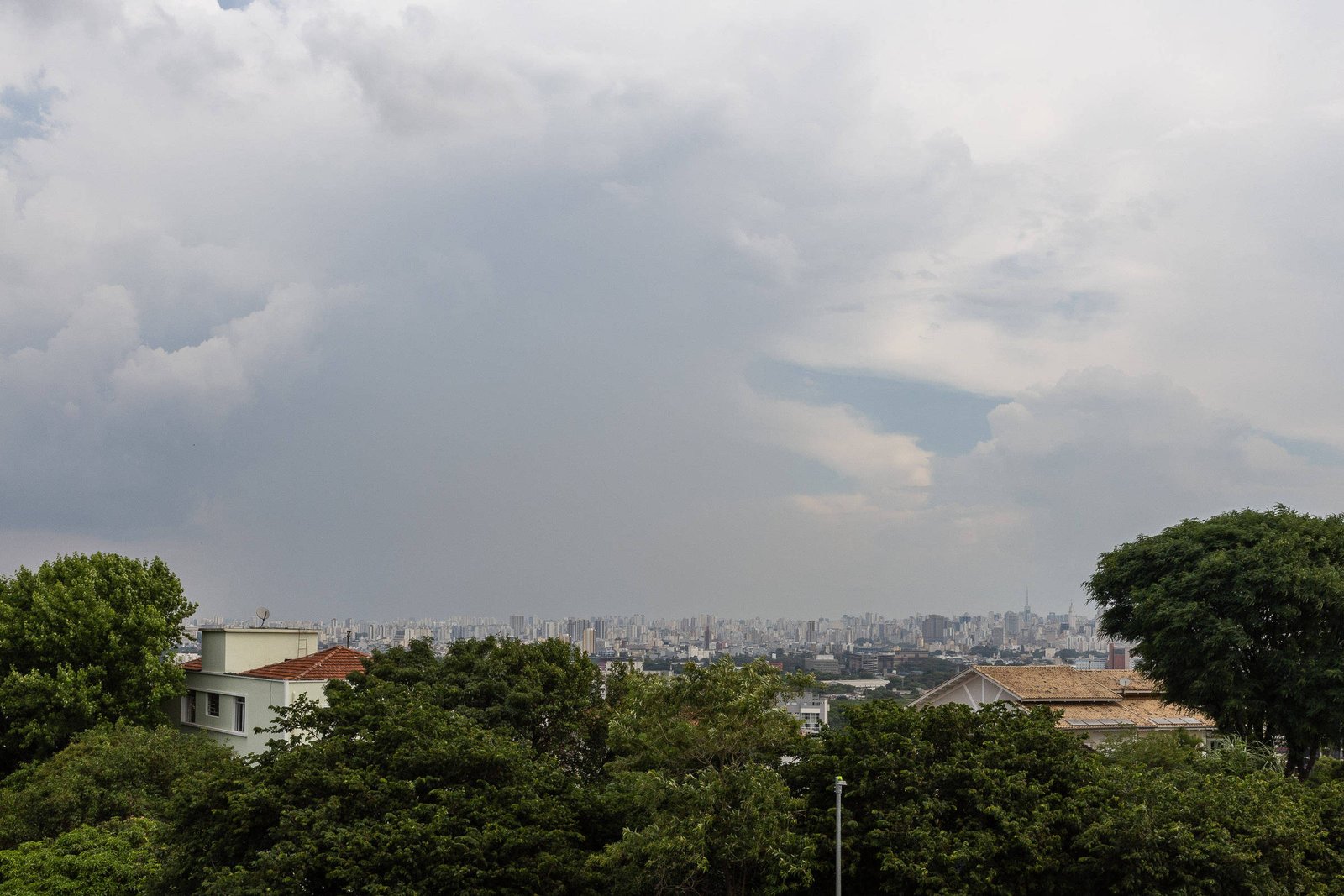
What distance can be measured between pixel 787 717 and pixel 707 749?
2.06 m

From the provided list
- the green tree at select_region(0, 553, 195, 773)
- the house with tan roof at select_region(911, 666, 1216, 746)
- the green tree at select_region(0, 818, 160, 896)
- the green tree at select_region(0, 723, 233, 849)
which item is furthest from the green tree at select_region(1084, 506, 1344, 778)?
the green tree at select_region(0, 553, 195, 773)

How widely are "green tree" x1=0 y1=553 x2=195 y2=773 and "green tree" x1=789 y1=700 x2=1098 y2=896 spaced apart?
30.0 metres

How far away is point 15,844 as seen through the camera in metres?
28.9

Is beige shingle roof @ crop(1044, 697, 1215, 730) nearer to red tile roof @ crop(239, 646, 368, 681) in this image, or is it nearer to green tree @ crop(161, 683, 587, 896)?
green tree @ crop(161, 683, 587, 896)

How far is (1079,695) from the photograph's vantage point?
43.7 m

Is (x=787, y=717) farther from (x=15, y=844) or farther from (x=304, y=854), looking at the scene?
(x=15, y=844)

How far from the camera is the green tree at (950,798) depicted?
62.5 feet

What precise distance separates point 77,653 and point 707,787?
31.5 metres

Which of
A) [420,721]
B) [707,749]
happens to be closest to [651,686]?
[707,749]

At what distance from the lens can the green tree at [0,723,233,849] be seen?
93.3 feet

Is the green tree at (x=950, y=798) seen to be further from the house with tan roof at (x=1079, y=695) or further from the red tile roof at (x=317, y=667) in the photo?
the red tile roof at (x=317, y=667)

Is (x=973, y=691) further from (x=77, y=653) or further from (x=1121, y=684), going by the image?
(x=77, y=653)

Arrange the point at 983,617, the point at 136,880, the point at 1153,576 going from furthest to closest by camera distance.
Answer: the point at 983,617, the point at 1153,576, the point at 136,880

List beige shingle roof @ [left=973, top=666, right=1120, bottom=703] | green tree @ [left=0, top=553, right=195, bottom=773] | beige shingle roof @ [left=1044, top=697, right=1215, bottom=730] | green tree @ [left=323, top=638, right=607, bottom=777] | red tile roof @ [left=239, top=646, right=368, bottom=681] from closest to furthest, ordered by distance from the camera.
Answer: green tree @ [left=323, top=638, right=607, bottom=777], green tree @ [left=0, top=553, right=195, bottom=773], red tile roof @ [left=239, top=646, right=368, bottom=681], beige shingle roof @ [left=1044, top=697, right=1215, bottom=730], beige shingle roof @ [left=973, top=666, right=1120, bottom=703]
